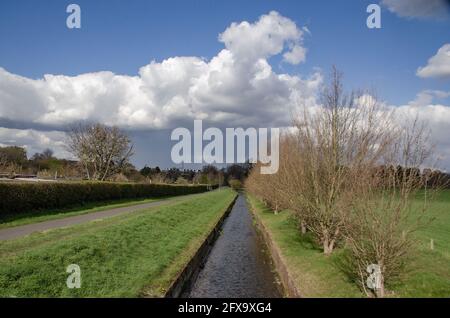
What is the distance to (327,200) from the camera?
15961 mm

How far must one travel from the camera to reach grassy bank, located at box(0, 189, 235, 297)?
1027cm

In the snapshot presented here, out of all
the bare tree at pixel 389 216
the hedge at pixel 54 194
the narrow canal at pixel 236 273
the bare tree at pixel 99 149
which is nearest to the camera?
the bare tree at pixel 389 216

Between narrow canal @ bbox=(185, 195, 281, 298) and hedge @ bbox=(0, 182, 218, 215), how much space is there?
1178cm

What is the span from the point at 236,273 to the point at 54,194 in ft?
57.7

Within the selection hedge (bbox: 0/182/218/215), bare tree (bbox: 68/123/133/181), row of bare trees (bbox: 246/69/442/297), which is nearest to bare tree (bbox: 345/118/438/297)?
row of bare trees (bbox: 246/69/442/297)

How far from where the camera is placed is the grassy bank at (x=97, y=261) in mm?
10273

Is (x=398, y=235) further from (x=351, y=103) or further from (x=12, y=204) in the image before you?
(x=12, y=204)

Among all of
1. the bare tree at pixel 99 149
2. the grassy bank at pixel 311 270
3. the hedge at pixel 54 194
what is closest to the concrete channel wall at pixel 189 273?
the grassy bank at pixel 311 270

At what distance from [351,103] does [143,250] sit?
9.79 m

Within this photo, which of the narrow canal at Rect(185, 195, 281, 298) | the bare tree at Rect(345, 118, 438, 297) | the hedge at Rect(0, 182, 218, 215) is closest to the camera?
the bare tree at Rect(345, 118, 438, 297)

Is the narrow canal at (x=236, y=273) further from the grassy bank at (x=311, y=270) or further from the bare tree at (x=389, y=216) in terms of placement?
the bare tree at (x=389, y=216)

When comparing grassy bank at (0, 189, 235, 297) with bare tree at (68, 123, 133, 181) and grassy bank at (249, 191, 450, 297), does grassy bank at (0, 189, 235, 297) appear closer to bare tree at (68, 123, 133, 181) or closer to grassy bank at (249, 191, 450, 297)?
grassy bank at (249, 191, 450, 297)

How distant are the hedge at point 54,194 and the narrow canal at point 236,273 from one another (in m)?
11.8

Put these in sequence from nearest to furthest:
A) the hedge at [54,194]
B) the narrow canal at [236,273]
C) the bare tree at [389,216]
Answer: the bare tree at [389,216]
the narrow canal at [236,273]
the hedge at [54,194]
